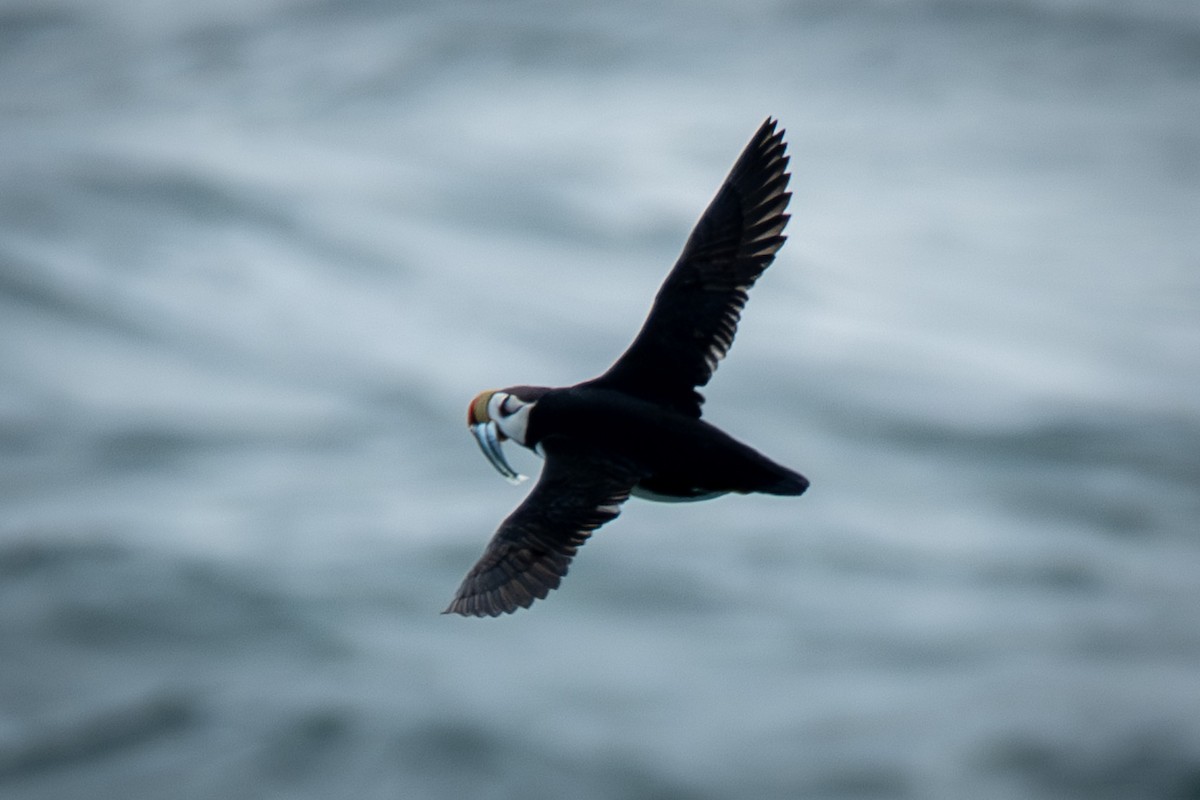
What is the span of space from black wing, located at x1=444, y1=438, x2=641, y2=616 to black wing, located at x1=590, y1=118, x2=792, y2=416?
648mm

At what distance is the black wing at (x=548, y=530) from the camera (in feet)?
20.6

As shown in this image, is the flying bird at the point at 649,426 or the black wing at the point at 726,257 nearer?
the flying bird at the point at 649,426

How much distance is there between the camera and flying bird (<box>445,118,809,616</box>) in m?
6.25

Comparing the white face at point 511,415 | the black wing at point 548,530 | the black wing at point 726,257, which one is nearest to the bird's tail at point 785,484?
the black wing at point 548,530

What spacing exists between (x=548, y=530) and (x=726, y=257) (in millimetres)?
1362

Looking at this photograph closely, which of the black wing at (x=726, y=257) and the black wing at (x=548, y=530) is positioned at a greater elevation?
the black wing at (x=726, y=257)

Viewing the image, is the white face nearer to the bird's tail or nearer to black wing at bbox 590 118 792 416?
black wing at bbox 590 118 792 416

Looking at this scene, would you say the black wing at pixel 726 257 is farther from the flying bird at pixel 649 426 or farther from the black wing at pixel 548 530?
the black wing at pixel 548 530

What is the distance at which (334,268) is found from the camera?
26.6m

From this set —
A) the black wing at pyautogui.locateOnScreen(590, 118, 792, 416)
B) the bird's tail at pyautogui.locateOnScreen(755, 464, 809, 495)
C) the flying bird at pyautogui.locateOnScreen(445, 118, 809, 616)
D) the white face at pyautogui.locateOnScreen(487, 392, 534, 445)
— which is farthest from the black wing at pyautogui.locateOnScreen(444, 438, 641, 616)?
the black wing at pyautogui.locateOnScreen(590, 118, 792, 416)

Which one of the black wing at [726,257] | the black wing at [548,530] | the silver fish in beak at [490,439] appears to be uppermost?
the black wing at [726,257]

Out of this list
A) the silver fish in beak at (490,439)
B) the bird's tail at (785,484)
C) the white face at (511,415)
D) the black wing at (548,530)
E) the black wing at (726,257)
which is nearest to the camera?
the bird's tail at (785,484)

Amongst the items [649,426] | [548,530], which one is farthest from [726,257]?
[548,530]

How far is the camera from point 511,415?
21.5ft
